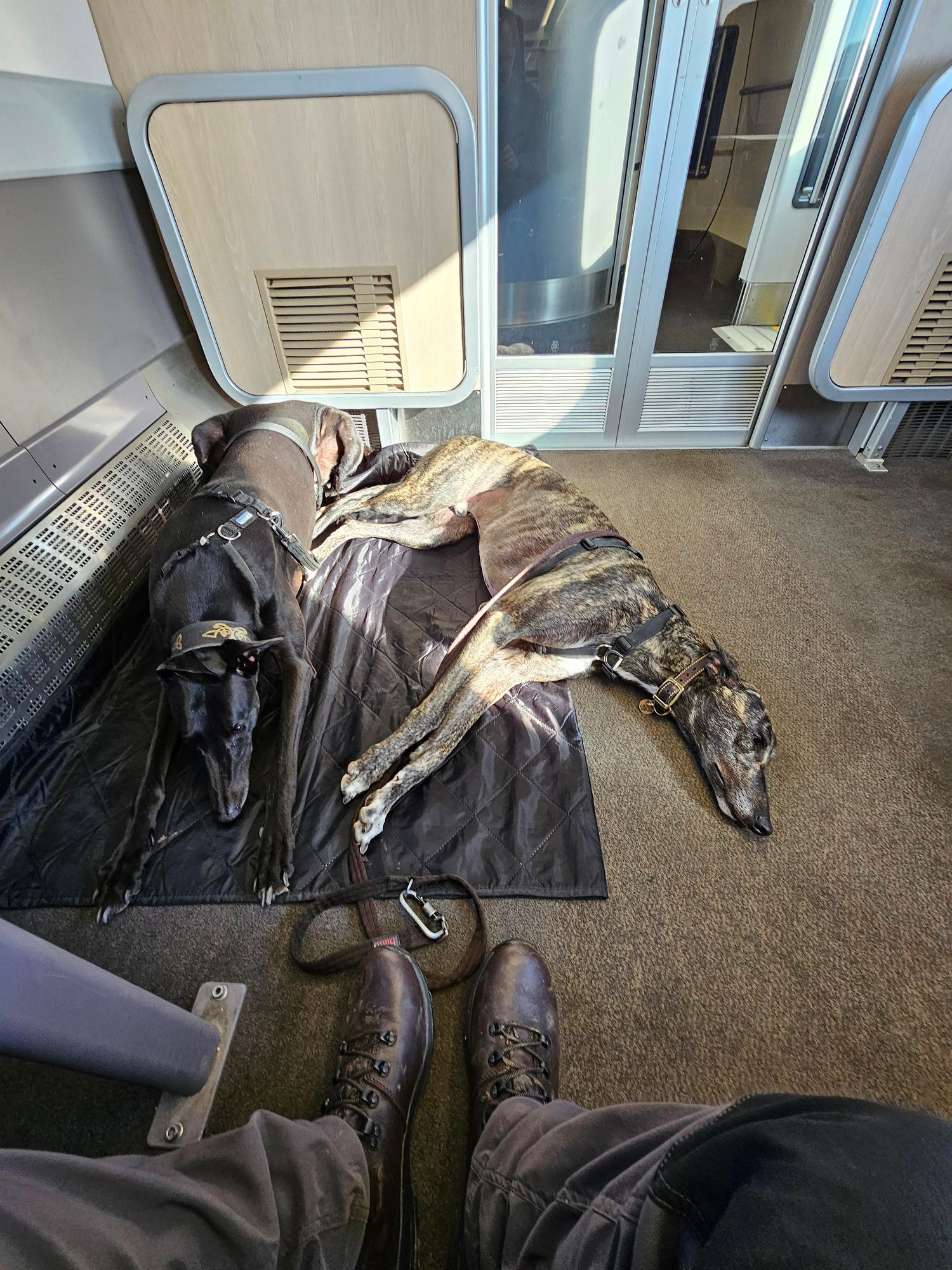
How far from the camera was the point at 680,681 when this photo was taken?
1.62 m

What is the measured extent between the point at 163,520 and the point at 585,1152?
2.38 meters

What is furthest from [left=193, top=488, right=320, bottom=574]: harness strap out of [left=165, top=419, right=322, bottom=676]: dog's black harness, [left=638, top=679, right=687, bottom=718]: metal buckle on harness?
[left=638, top=679, right=687, bottom=718]: metal buckle on harness

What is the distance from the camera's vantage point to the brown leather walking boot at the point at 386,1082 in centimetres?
89

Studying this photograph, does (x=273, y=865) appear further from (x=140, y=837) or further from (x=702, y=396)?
(x=702, y=396)

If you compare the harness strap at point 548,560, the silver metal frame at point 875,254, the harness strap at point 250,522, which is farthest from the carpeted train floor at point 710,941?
the silver metal frame at point 875,254

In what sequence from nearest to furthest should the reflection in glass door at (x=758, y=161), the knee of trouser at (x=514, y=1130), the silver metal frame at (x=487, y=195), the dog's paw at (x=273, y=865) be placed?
the knee of trouser at (x=514, y=1130) → the dog's paw at (x=273, y=865) → the silver metal frame at (x=487, y=195) → the reflection in glass door at (x=758, y=161)

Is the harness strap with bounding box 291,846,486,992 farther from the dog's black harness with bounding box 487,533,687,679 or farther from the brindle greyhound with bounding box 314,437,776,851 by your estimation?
the dog's black harness with bounding box 487,533,687,679

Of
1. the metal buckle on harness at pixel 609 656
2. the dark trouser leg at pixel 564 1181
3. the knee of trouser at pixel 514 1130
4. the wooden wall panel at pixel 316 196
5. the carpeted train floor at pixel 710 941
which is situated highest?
the wooden wall panel at pixel 316 196

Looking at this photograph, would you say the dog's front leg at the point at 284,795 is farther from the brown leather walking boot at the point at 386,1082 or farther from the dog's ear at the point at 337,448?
the dog's ear at the point at 337,448

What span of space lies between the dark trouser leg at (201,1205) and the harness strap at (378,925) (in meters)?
0.38

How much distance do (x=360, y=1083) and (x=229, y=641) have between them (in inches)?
39.8

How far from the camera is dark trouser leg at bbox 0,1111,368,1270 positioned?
1.69ft

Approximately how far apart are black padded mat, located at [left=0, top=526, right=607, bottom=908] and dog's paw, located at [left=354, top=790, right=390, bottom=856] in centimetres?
3

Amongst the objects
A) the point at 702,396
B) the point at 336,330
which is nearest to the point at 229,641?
the point at 336,330
